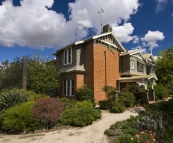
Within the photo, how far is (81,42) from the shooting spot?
15969mm

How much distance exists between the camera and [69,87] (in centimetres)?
1645

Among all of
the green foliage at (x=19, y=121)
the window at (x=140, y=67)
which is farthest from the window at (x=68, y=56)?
the window at (x=140, y=67)

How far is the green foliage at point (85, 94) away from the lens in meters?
14.2

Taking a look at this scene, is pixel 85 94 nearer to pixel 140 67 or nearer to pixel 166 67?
pixel 140 67

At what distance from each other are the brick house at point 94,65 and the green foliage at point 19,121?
7.89 metres

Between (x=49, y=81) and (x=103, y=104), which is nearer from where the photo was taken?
(x=103, y=104)

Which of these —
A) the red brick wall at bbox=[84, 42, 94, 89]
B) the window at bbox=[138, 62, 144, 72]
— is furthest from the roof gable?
the red brick wall at bbox=[84, 42, 94, 89]

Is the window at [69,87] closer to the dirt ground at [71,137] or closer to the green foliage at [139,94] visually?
the green foliage at [139,94]

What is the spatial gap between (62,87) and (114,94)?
7931 millimetres

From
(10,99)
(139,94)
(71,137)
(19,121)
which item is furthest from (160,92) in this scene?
(10,99)

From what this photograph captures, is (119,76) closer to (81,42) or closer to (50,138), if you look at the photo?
(81,42)

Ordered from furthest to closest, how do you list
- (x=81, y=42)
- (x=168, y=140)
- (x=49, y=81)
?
(x=81, y=42) < (x=49, y=81) < (x=168, y=140)

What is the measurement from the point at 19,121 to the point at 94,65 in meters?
9.64

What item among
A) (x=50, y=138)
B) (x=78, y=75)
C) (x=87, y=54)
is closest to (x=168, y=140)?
(x=50, y=138)
